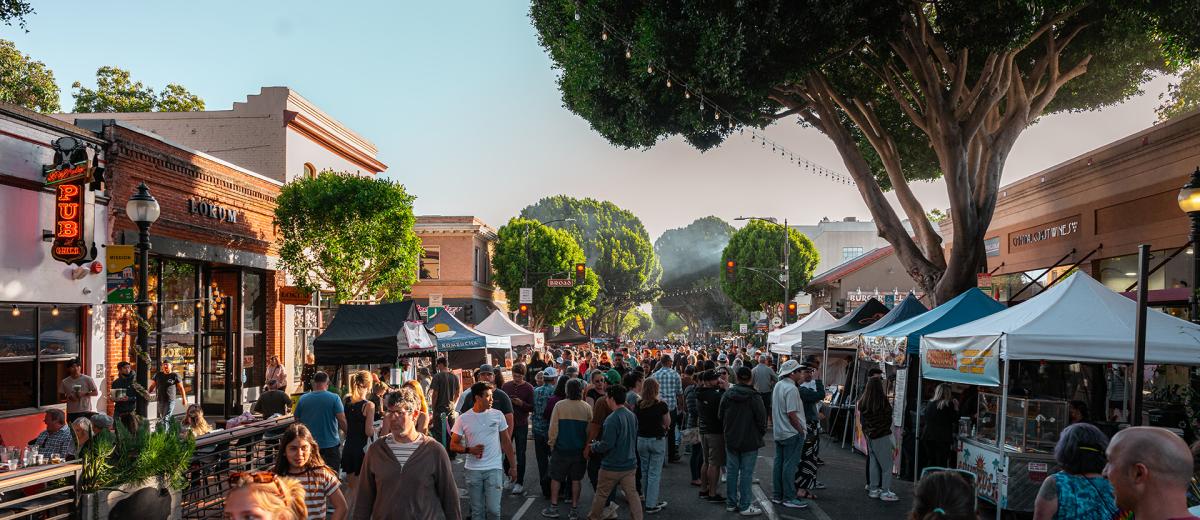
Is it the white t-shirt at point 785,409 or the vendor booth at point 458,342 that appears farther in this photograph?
the vendor booth at point 458,342

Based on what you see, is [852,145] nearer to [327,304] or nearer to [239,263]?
[239,263]

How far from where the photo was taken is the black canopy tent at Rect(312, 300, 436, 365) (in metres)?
14.5

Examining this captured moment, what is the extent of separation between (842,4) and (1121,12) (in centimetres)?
482

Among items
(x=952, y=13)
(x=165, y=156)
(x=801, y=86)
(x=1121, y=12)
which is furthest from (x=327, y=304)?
(x=1121, y=12)

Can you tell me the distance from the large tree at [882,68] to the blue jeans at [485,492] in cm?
1086

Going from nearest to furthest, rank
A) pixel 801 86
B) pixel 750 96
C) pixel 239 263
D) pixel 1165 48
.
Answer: pixel 1165 48, pixel 750 96, pixel 801 86, pixel 239 263

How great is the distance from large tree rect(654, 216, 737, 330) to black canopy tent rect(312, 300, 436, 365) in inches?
2945

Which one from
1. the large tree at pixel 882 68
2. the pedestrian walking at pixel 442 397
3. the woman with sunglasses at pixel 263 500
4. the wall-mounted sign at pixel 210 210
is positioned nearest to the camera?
the woman with sunglasses at pixel 263 500

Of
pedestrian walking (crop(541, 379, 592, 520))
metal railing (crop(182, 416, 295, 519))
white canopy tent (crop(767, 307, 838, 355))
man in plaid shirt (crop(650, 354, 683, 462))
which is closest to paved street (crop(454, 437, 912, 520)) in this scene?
pedestrian walking (crop(541, 379, 592, 520))

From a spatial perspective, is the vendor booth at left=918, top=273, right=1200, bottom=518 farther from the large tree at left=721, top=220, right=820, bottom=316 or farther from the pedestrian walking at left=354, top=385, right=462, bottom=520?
the large tree at left=721, top=220, right=820, bottom=316

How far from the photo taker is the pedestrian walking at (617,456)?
1005 centimetres

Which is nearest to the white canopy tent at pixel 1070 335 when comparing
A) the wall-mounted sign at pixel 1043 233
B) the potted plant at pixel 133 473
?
the potted plant at pixel 133 473

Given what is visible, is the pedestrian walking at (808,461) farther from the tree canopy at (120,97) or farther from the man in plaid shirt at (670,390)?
the tree canopy at (120,97)

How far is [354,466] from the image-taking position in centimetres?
1074
